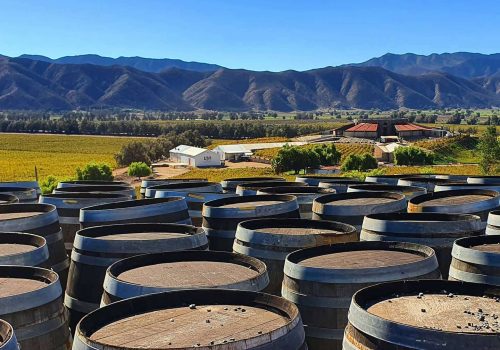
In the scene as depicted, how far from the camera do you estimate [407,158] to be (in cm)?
9094

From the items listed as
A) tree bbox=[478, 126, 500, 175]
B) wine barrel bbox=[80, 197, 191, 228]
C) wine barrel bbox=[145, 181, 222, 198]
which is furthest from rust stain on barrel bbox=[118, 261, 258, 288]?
tree bbox=[478, 126, 500, 175]

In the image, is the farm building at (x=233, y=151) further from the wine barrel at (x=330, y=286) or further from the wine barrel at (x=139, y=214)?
the wine barrel at (x=330, y=286)

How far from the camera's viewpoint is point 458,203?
55.6ft

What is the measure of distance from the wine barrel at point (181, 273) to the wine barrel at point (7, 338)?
6.83 feet

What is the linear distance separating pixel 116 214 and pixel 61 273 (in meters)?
1.80

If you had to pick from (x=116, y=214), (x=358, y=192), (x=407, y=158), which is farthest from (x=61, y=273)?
(x=407, y=158)

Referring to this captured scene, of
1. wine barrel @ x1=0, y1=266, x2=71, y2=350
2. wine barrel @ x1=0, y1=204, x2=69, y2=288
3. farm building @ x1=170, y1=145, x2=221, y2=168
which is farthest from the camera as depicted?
farm building @ x1=170, y1=145, x2=221, y2=168

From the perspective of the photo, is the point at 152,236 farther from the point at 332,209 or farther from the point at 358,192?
the point at 358,192

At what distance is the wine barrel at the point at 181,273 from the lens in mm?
10242

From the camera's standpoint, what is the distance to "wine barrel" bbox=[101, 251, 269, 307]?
1024cm

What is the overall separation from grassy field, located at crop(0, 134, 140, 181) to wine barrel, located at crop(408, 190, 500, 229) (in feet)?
215

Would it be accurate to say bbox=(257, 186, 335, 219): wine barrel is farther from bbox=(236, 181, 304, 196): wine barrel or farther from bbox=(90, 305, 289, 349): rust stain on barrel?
bbox=(90, 305, 289, 349): rust stain on barrel

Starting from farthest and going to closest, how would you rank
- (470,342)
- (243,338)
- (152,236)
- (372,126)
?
(372,126), (152,236), (243,338), (470,342)

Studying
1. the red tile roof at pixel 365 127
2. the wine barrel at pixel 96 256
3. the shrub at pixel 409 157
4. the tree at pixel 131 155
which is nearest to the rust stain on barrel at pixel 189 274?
the wine barrel at pixel 96 256
